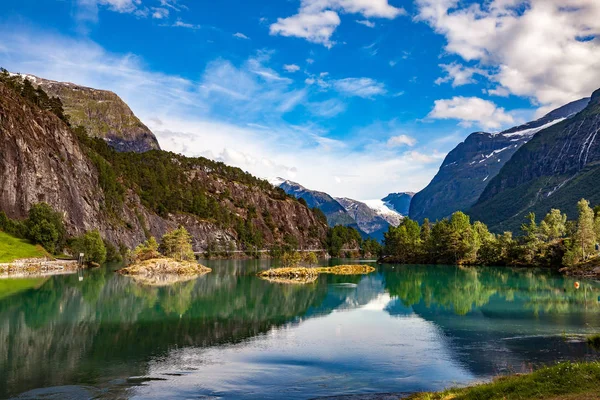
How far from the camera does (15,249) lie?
114 metres

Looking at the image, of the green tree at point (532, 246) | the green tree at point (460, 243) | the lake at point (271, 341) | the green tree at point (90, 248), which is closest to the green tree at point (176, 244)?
the green tree at point (90, 248)

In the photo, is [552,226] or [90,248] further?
[552,226]

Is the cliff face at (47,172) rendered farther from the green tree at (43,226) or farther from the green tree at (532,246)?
the green tree at (532,246)

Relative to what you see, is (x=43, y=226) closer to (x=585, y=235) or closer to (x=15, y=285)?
(x=15, y=285)

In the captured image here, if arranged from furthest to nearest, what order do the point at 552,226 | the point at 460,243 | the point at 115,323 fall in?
1. the point at 460,243
2. the point at 552,226
3. the point at 115,323

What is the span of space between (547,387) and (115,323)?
126 feet

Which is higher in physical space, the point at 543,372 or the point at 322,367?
the point at 543,372

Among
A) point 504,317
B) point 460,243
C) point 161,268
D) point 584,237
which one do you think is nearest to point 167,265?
point 161,268

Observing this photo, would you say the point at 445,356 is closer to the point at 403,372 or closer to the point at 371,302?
the point at 403,372

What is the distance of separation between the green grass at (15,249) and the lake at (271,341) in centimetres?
4400

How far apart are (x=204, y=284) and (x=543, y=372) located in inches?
2987

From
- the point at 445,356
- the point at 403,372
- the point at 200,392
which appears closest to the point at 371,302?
the point at 445,356

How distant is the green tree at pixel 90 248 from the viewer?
5340 inches

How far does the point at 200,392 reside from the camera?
2444 centimetres
